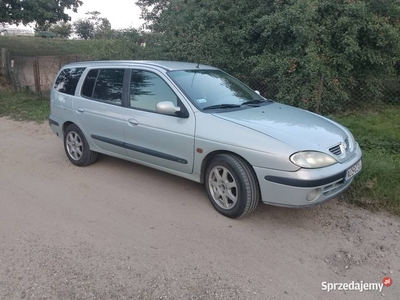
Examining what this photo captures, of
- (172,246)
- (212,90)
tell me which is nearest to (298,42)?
(212,90)

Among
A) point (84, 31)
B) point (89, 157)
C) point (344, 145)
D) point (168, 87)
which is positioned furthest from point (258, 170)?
point (84, 31)

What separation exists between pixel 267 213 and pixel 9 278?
2605 mm

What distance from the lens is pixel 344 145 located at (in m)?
4.00

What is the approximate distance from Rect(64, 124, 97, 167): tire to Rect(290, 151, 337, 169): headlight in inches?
132

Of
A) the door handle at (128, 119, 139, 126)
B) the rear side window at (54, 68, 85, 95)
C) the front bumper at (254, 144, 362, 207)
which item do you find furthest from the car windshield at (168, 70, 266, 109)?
the rear side window at (54, 68, 85, 95)

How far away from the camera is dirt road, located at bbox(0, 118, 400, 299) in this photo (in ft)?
9.72

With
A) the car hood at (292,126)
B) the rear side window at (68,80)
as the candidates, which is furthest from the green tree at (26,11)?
the car hood at (292,126)

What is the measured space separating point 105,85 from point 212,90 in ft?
5.36

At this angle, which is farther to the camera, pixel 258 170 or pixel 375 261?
pixel 258 170

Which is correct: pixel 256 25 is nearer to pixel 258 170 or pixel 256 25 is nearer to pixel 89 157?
pixel 89 157

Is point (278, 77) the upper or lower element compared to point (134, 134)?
upper

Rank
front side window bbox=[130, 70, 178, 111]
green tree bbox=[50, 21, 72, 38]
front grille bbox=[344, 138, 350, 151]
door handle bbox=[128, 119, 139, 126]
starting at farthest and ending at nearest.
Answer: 1. green tree bbox=[50, 21, 72, 38]
2. door handle bbox=[128, 119, 139, 126]
3. front side window bbox=[130, 70, 178, 111]
4. front grille bbox=[344, 138, 350, 151]

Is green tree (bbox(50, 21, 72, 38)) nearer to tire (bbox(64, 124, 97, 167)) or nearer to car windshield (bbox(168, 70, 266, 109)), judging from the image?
tire (bbox(64, 124, 97, 167))

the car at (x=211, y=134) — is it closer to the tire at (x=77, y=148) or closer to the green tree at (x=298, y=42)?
the tire at (x=77, y=148)
